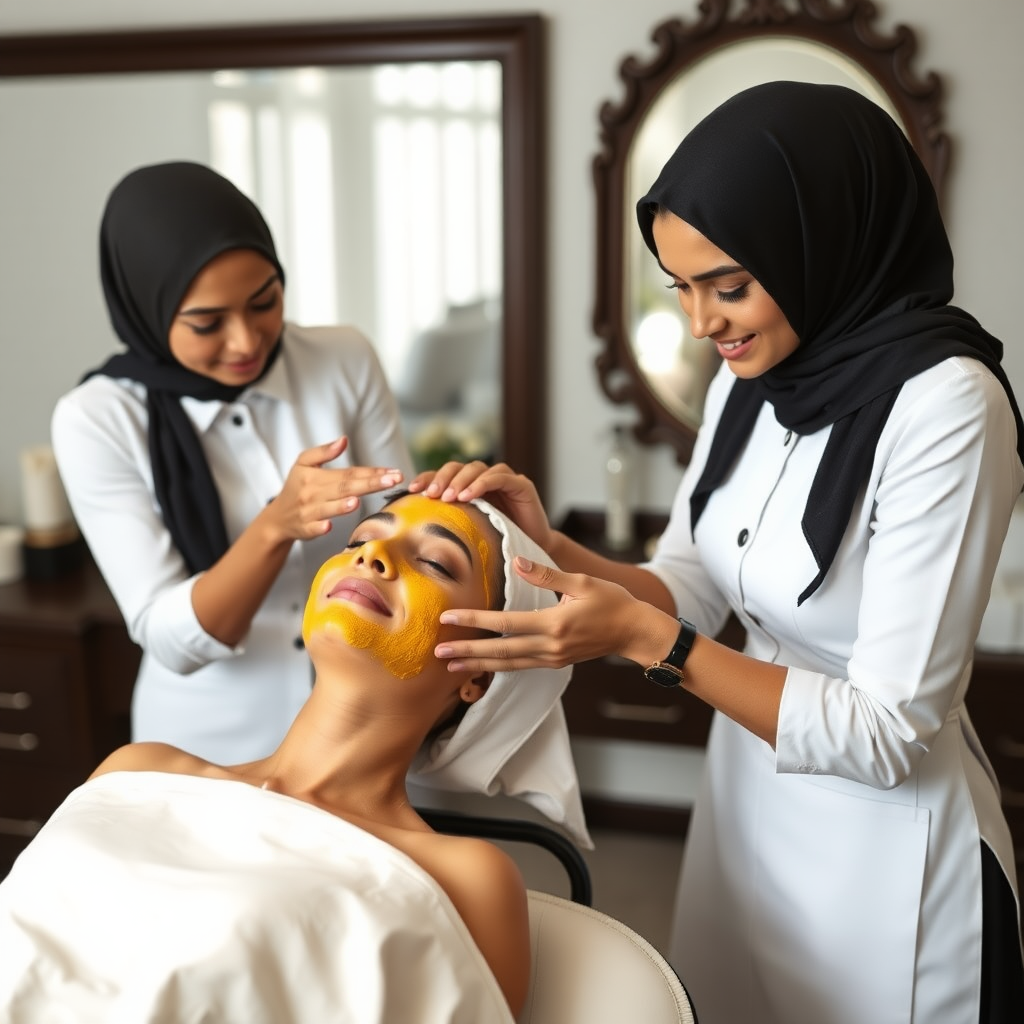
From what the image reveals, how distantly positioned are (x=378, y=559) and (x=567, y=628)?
11.5 inches

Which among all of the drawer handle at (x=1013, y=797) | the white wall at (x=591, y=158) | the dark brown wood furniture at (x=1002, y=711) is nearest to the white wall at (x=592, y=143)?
the white wall at (x=591, y=158)

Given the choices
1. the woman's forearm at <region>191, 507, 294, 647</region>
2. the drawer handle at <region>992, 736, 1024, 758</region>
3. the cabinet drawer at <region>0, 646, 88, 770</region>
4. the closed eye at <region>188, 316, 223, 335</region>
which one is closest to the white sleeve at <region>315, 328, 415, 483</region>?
the closed eye at <region>188, 316, 223, 335</region>

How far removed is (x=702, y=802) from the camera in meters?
1.70

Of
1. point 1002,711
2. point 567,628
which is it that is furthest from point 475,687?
point 1002,711

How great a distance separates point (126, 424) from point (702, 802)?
110 centimetres

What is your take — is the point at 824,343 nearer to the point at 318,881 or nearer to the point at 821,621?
the point at 821,621

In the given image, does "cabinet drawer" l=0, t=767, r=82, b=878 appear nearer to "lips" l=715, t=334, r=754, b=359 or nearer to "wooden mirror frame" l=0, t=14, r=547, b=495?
"wooden mirror frame" l=0, t=14, r=547, b=495

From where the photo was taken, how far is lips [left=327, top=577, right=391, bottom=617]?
1.41 metres

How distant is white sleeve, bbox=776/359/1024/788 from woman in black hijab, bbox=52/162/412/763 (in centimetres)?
80

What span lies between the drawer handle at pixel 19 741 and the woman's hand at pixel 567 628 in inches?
73.0

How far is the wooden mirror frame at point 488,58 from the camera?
2.73 m

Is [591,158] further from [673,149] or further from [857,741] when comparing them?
[857,741]

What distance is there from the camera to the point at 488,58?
8.98ft

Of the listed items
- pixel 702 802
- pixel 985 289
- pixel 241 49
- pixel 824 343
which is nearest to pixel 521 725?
A: pixel 702 802
